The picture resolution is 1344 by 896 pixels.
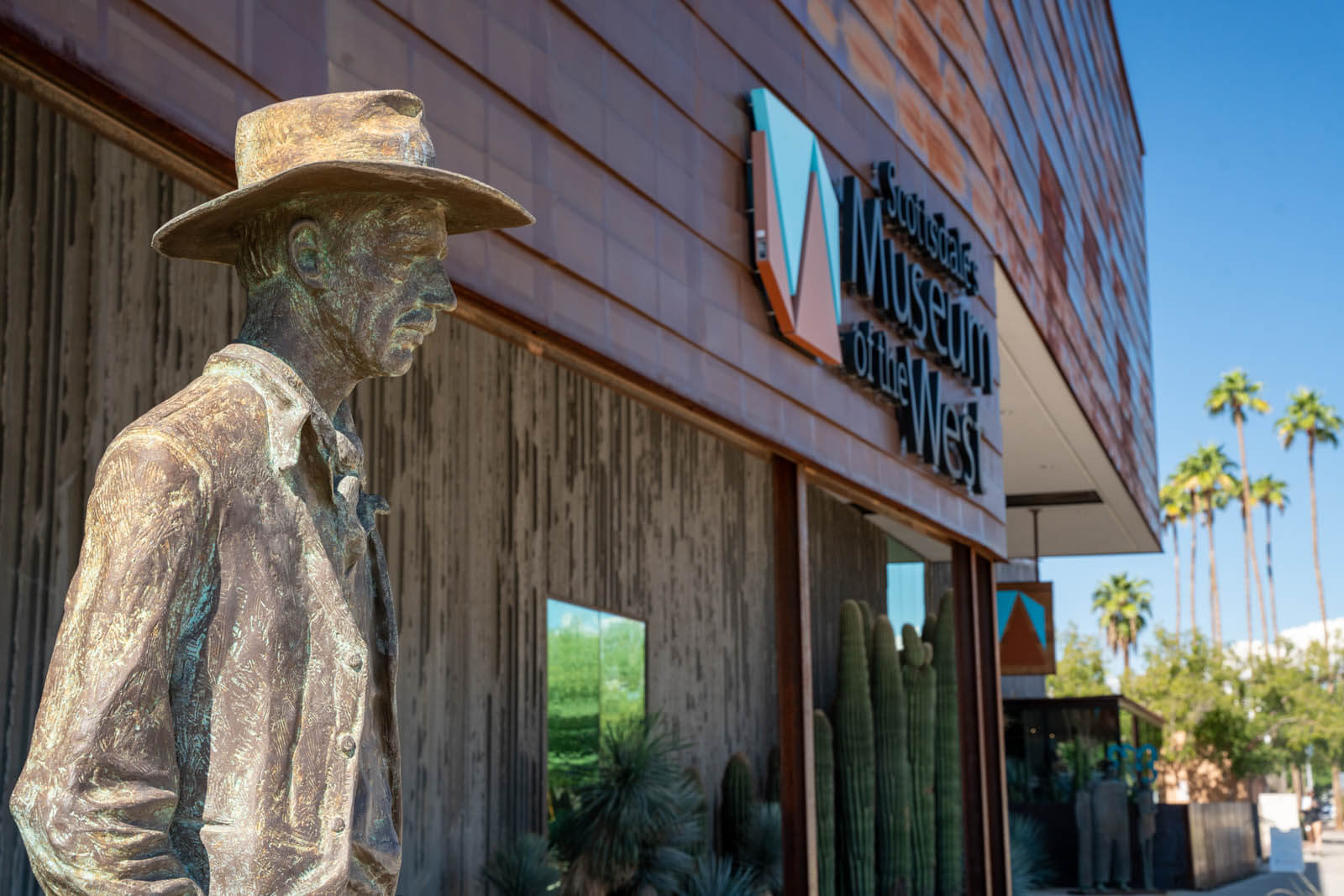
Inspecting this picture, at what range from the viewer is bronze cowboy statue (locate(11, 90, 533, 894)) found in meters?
1.74

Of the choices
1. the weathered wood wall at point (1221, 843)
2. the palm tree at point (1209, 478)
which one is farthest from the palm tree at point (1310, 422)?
the weathered wood wall at point (1221, 843)

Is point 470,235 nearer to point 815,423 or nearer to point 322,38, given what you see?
point 322,38

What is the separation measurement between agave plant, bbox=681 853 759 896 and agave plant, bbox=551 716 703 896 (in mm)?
104

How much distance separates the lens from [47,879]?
1712mm

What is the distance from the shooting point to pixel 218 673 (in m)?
1.87

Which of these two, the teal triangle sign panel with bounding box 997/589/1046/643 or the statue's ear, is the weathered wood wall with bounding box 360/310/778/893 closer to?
the statue's ear

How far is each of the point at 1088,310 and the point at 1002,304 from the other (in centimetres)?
476

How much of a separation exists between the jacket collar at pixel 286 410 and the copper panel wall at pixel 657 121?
194 cm

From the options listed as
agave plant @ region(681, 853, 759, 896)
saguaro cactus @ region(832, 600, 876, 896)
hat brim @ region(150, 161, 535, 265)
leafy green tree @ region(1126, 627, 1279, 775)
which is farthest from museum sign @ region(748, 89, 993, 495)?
leafy green tree @ region(1126, 627, 1279, 775)

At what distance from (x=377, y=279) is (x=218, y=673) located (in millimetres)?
587

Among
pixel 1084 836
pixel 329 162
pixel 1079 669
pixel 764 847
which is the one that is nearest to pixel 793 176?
pixel 764 847

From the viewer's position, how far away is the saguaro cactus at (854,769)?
13.2 metres

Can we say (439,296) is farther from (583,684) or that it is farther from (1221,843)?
(1221,843)

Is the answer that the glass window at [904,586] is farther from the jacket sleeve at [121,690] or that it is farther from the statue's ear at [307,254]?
the jacket sleeve at [121,690]
